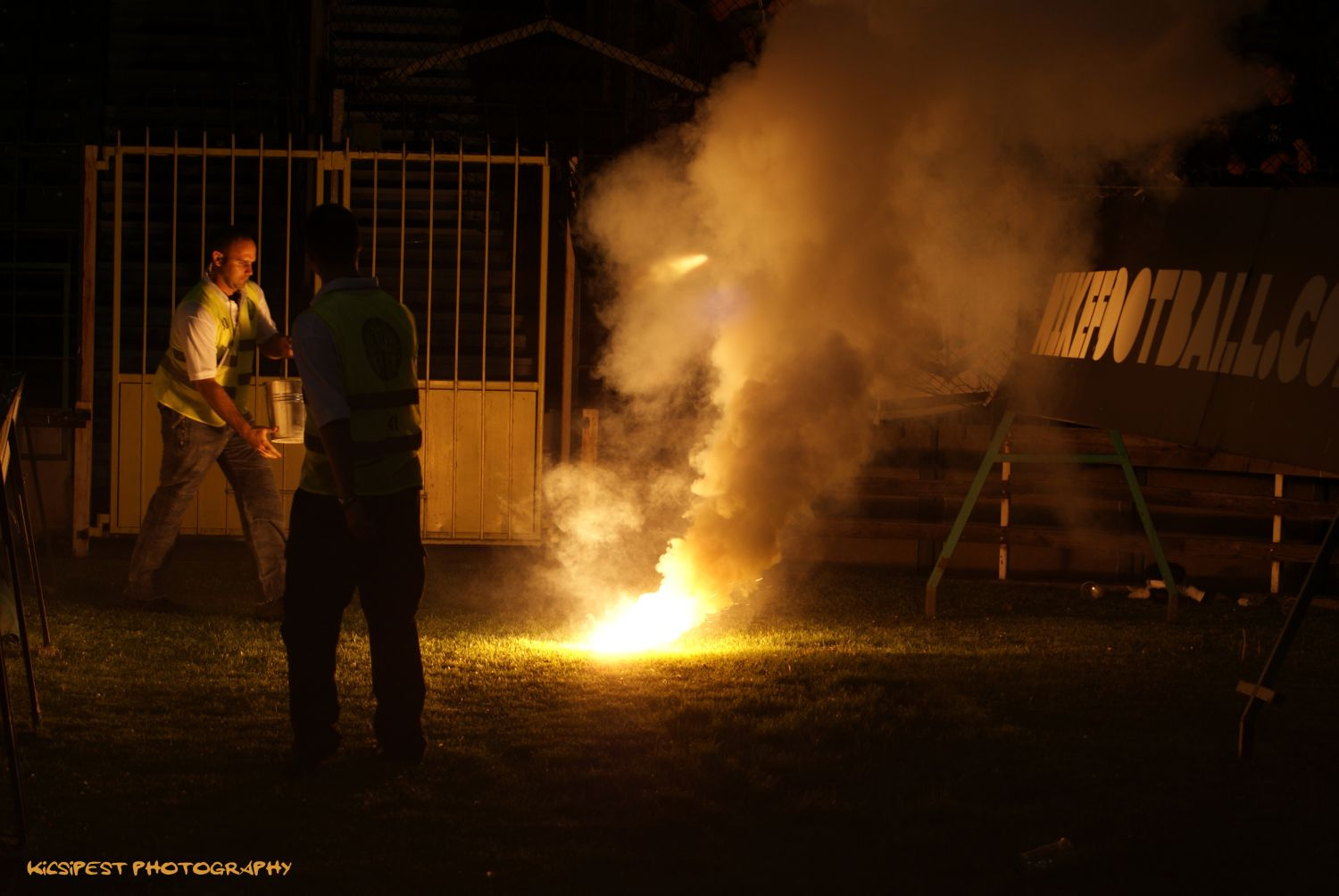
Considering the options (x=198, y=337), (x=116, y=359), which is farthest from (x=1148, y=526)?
(x=116, y=359)

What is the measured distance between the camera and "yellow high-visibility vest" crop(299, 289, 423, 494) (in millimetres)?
5457

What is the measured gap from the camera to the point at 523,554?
445 inches

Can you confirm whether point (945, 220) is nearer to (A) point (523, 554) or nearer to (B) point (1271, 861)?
(A) point (523, 554)

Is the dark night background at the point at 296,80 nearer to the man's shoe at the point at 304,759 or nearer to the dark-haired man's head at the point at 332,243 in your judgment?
the dark-haired man's head at the point at 332,243

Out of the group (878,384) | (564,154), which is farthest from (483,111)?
(878,384)

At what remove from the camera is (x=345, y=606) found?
18.2 ft

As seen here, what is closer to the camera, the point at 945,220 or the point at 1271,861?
the point at 1271,861

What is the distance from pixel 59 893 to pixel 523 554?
7133 mm

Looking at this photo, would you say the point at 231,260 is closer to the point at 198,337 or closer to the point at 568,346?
the point at 198,337

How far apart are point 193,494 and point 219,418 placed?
1.67ft

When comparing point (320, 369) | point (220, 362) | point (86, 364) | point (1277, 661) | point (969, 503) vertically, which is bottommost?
point (1277, 661)

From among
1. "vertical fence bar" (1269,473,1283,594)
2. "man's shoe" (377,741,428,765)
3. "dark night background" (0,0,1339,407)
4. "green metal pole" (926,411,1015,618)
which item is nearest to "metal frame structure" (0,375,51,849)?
"man's shoe" (377,741,428,765)

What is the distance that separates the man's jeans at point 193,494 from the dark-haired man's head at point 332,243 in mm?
3199

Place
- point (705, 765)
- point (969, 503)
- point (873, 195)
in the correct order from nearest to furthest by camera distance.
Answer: point (705, 765)
point (873, 195)
point (969, 503)
